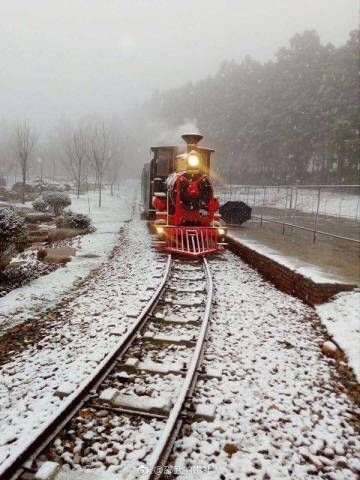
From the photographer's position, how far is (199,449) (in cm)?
316

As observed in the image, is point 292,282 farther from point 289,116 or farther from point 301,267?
point 289,116

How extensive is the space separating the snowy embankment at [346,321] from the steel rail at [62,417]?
2920 millimetres

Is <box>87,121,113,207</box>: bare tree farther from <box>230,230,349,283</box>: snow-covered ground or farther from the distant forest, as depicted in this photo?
<box>230,230,349,283</box>: snow-covered ground

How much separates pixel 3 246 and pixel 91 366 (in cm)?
549

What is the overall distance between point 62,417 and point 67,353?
150cm

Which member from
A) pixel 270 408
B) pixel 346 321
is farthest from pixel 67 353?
pixel 346 321

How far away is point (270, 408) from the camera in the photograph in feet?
12.6

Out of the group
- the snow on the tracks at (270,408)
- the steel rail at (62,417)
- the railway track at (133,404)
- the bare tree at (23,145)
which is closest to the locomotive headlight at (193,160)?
the snow on the tracks at (270,408)

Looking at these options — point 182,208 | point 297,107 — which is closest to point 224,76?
point 297,107

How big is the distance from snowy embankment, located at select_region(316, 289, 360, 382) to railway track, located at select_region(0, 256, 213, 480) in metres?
1.92

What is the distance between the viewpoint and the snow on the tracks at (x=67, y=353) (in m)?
3.53

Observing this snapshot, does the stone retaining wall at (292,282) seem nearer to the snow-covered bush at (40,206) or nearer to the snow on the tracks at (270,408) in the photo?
the snow on the tracks at (270,408)

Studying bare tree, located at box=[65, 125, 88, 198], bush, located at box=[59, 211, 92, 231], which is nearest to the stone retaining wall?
bush, located at box=[59, 211, 92, 231]

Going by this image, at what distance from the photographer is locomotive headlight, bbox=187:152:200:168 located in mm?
10922
